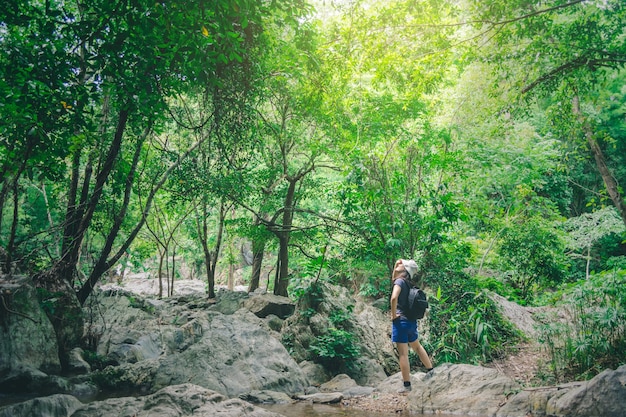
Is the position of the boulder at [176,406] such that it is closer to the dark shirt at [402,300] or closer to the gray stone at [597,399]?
the dark shirt at [402,300]

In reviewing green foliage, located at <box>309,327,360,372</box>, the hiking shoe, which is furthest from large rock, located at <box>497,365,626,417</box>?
green foliage, located at <box>309,327,360,372</box>

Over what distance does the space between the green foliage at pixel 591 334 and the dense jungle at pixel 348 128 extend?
0.03 meters

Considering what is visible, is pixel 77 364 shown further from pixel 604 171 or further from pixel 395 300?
pixel 604 171

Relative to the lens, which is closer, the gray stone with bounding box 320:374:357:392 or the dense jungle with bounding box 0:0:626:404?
the dense jungle with bounding box 0:0:626:404

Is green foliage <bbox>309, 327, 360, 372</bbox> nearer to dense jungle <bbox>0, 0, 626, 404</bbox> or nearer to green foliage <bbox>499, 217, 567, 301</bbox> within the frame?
dense jungle <bbox>0, 0, 626, 404</bbox>

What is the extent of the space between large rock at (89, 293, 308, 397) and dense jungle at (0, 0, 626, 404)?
1.02m

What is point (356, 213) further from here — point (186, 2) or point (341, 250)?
point (186, 2)

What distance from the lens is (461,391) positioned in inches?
203

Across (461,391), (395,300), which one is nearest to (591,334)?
(461,391)

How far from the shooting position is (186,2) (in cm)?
414

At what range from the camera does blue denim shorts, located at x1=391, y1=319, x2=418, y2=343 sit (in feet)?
19.4

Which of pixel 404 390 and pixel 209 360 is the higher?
pixel 209 360

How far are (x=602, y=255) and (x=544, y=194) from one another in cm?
365

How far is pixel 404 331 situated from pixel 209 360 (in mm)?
3245
